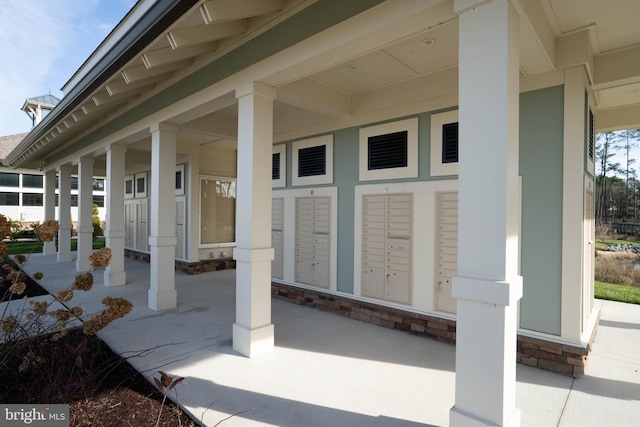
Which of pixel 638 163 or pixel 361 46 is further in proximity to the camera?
pixel 638 163

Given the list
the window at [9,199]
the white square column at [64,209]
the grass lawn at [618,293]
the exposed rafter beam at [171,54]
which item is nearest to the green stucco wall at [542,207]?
the exposed rafter beam at [171,54]

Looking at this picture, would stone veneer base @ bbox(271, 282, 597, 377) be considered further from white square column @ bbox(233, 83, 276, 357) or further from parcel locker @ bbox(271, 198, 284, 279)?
white square column @ bbox(233, 83, 276, 357)

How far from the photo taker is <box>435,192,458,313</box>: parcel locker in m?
4.11

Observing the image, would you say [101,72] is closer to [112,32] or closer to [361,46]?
[112,32]

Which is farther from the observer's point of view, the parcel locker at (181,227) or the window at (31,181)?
the window at (31,181)

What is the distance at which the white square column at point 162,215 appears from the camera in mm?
5344

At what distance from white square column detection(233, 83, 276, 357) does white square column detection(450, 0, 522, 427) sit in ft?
7.34

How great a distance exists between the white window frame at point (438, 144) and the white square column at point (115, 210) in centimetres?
613

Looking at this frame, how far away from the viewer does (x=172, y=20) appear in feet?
9.95

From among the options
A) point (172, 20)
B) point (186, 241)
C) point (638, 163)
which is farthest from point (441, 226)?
point (638, 163)

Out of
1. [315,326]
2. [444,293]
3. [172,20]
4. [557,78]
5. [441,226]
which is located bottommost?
[315,326]

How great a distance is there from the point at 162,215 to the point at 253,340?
111 inches

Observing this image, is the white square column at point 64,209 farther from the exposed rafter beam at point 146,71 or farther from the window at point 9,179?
the window at point 9,179

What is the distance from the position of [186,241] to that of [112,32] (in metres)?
5.47
